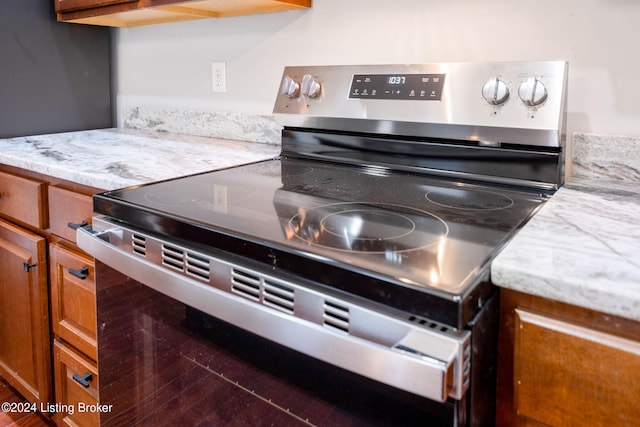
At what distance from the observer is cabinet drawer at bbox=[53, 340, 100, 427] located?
1335 millimetres

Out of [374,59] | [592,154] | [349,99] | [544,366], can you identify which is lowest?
[544,366]

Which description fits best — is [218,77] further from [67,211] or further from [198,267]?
[198,267]

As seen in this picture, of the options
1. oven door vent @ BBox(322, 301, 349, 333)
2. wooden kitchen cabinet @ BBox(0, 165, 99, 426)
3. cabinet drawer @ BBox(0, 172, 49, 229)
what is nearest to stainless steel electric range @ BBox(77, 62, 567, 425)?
oven door vent @ BBox(322, 301, 349, 333)

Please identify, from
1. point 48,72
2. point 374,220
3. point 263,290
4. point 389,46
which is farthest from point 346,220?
point 48,72

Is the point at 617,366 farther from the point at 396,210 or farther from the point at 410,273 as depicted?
the point at 396,210

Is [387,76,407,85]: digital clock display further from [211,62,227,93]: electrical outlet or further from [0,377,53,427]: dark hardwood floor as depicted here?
[0,377,53,427]: dark hardwood floor

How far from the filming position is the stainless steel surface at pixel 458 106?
104cm

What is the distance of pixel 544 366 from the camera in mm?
674

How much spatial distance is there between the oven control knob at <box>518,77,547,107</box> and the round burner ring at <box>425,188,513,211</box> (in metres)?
0.19

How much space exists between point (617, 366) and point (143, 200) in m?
0.79

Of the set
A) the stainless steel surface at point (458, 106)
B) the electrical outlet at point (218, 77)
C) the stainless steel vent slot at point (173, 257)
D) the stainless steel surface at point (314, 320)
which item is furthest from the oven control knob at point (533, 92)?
the electrical outlet at point (218, 77)

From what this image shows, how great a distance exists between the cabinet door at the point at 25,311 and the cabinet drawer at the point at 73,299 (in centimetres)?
5

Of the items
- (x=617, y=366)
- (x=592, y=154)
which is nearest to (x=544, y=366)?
(x=617, y=366)

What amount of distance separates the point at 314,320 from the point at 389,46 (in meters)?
0.95
